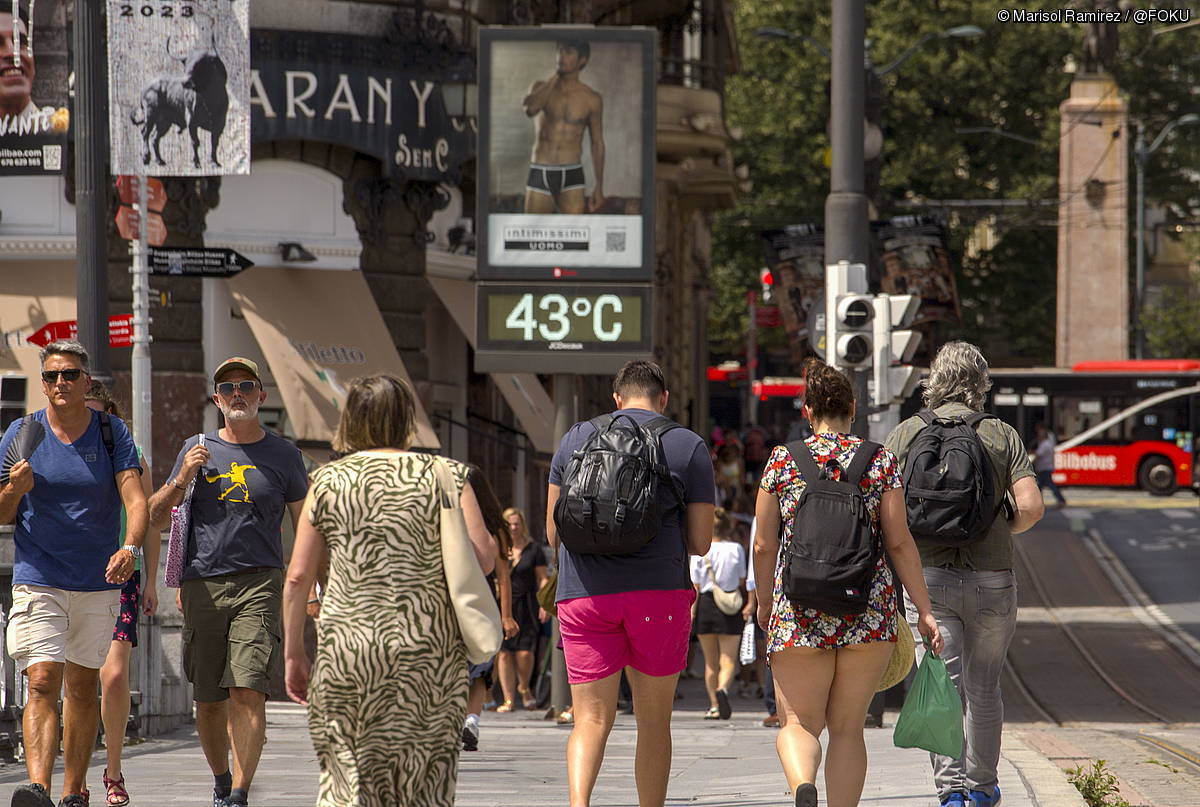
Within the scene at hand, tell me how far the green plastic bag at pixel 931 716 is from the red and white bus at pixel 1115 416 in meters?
35.2

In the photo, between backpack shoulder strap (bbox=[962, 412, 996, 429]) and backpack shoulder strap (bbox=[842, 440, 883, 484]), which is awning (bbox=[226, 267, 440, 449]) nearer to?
backpack shoulder strap (bbox=[962, 412, 996, 429])

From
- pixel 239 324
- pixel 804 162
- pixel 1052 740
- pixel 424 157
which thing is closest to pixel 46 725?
pixel 1052 740

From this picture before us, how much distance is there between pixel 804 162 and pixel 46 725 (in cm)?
3915

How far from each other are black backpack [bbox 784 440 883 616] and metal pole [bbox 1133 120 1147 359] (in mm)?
43497

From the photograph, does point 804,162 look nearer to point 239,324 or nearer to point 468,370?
point 468,370

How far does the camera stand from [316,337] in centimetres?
1762

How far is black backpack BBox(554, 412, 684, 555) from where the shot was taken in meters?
6.72

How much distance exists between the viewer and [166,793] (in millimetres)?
8844

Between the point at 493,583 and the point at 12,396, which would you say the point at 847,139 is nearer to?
the point at 493,583

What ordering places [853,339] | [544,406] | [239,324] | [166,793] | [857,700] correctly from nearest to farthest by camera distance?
[857,700]
[166,793]
[853,339]
[239,324]
[544,406]

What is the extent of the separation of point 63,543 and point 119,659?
39.2 inches

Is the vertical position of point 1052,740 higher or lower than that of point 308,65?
lower

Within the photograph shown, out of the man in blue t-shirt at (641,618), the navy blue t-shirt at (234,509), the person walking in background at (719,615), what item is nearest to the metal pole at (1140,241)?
the person walking in background at (719,615)

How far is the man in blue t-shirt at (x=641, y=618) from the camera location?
22.5ft
